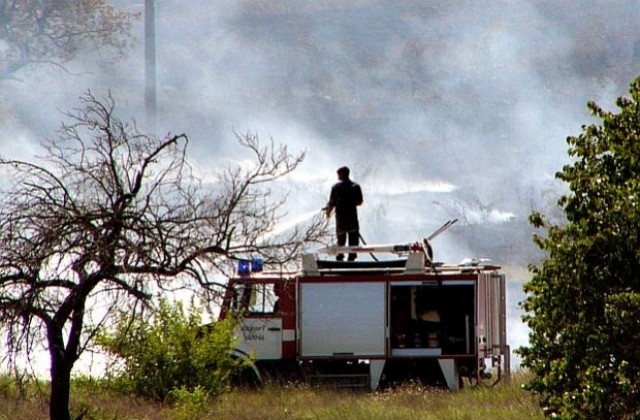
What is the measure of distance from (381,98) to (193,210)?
42262 millimetres

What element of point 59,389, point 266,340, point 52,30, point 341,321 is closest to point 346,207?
point 341,321

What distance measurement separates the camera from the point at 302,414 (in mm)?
19734

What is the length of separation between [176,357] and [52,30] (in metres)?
37.1

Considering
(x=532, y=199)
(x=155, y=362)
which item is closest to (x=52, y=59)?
(x=532, y=199)

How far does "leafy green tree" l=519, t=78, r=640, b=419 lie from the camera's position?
44.4ft

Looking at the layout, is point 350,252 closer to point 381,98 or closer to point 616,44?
point 381,98

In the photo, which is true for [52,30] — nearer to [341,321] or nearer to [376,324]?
[341,321]

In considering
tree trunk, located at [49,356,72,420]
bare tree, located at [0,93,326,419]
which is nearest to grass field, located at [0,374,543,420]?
tree trunk, located at [49,356,72,420]

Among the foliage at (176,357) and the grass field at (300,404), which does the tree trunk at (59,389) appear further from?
the foliage at (176,357)

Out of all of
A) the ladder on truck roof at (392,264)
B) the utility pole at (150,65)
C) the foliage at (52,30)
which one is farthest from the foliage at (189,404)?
the foliage at (52,30)

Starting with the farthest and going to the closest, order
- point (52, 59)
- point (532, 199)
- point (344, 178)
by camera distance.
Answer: point (52, 59) → point (532, 199) → point (344, 178)

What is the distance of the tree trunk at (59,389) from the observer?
57.8 ft

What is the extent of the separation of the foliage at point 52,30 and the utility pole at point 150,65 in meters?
1.04

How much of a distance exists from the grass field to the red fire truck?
0.71m
